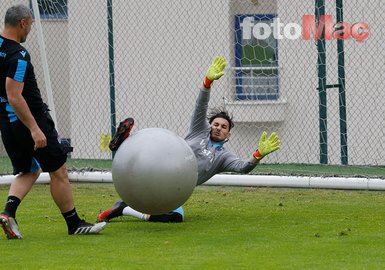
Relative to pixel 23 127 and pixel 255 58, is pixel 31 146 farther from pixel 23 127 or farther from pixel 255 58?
pixel 255 58

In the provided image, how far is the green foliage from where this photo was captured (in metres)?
7.59

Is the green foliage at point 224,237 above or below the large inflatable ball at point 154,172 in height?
below

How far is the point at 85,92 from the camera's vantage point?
1736cm

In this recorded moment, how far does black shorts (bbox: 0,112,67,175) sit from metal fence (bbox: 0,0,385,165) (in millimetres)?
6383

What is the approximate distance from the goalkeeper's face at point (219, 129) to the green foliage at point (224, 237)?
0.71 metres

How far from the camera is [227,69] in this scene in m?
16.5

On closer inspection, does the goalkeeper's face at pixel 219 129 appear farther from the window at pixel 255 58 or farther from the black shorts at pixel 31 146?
the window at pixel 255 58

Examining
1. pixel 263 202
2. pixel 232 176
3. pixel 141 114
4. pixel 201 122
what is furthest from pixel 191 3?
pixel 201 122

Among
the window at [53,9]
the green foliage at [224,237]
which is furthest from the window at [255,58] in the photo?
the green foliage at [224,237]

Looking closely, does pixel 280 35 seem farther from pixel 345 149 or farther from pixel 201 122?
pixel 201 122

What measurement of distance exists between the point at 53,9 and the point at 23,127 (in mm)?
8301

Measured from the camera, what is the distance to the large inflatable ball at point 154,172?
8.87m

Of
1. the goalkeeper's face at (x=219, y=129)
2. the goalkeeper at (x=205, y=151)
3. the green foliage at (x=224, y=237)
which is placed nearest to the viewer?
the green foliage at (x=224, y=237)

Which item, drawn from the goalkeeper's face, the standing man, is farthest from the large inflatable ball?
the goalkeeper's face
